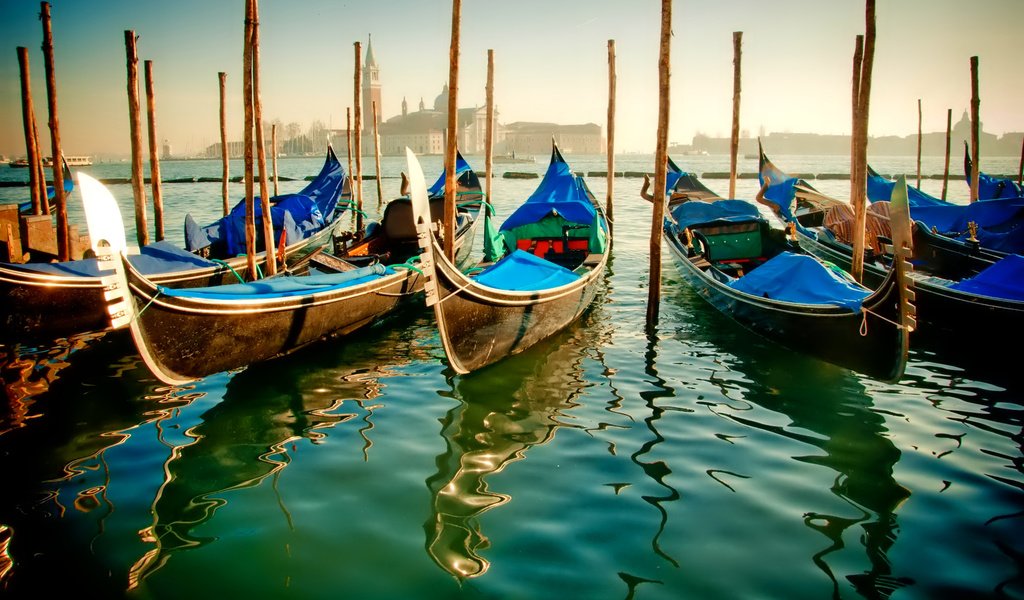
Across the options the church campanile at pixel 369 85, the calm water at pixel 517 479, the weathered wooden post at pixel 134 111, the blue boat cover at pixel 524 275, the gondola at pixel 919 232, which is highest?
the church campanile at pixel 369 85

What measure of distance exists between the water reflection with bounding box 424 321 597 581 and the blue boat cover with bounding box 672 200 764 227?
3372 mm

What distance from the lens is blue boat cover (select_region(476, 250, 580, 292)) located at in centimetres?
542

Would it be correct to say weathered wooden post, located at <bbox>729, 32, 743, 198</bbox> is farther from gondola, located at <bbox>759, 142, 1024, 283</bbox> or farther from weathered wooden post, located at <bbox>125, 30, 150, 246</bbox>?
weathered wooden post, located at <bbox>125, 30, 150, 246</bbox>

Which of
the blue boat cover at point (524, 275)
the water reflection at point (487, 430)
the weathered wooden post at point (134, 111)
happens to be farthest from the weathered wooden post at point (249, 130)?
the water reflection at point (487, 430)

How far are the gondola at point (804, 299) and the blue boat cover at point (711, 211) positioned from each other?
1.42 ft

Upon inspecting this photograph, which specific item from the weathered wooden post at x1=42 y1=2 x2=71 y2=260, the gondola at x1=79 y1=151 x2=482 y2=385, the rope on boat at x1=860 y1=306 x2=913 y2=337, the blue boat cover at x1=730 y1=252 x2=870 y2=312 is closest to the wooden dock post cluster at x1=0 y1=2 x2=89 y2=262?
the weathered wooden post at x1=42 y1=2 x2=71 y2=260

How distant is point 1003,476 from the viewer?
341 cm

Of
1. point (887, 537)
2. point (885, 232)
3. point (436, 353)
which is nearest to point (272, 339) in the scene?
point (436, 353)

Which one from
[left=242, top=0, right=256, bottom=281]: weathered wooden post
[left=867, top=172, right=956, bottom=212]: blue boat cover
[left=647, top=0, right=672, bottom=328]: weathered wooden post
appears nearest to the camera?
[left=647, top=0, right=672, bottom=328]: weathered wooden post

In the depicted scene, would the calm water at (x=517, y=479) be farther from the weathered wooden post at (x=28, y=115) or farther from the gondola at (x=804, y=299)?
the weathered wooden post at (x=28, y=115)

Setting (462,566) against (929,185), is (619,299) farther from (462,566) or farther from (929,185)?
(929,185)

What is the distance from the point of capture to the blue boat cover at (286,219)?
812cm

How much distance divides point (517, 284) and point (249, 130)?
3831 millimetres

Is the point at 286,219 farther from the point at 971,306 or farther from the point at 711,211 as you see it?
the point at 971,306
